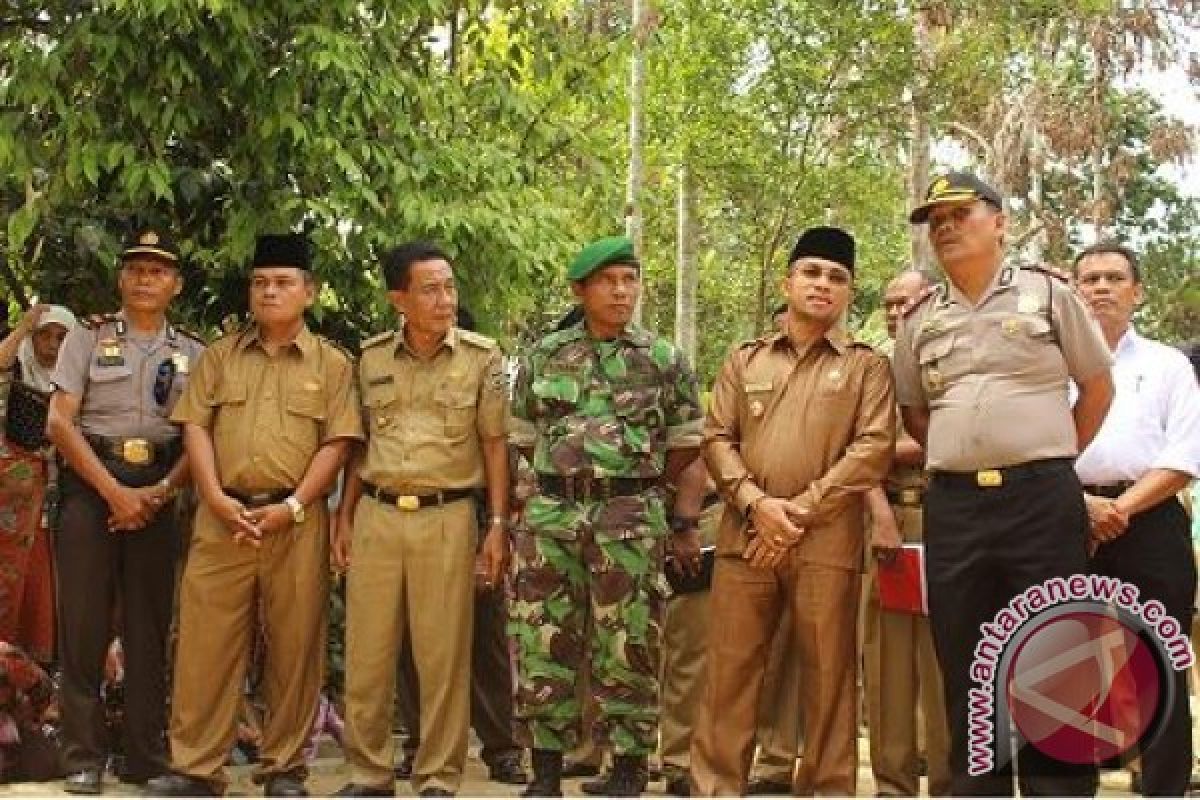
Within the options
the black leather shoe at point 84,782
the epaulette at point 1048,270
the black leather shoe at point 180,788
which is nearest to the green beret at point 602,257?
the epaulette at point 1048,270

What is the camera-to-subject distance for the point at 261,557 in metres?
5.70

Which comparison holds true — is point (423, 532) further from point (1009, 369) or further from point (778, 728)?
point (1009, 369)

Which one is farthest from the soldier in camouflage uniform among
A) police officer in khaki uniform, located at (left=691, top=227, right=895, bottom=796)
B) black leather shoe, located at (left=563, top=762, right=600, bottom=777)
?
black leather shoe, located at (left=563, top=762, right=600, bottom=777)

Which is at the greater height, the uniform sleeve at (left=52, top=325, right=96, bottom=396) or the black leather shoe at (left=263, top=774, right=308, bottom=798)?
the uniform sleeve at (left=52, top=325, right=96, bottom=396)

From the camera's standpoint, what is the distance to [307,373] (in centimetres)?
582

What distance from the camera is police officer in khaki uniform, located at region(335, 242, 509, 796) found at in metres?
5.67

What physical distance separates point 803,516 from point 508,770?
187 cm

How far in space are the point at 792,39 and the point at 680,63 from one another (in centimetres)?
118

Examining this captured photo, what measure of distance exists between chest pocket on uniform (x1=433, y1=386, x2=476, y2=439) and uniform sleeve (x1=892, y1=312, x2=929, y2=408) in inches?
60.4

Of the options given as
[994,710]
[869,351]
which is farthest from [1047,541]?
[869,351]

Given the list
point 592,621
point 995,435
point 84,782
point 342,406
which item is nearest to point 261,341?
point 342,406

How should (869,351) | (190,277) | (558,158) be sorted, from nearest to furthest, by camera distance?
(869,351), (190,277), (558,158)

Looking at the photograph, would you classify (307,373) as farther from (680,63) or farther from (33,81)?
(680,63)

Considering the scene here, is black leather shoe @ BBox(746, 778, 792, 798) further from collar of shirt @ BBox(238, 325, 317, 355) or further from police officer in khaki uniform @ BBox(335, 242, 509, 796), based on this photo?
collar of shirt @ BBox(238, 325, 317, 355)
